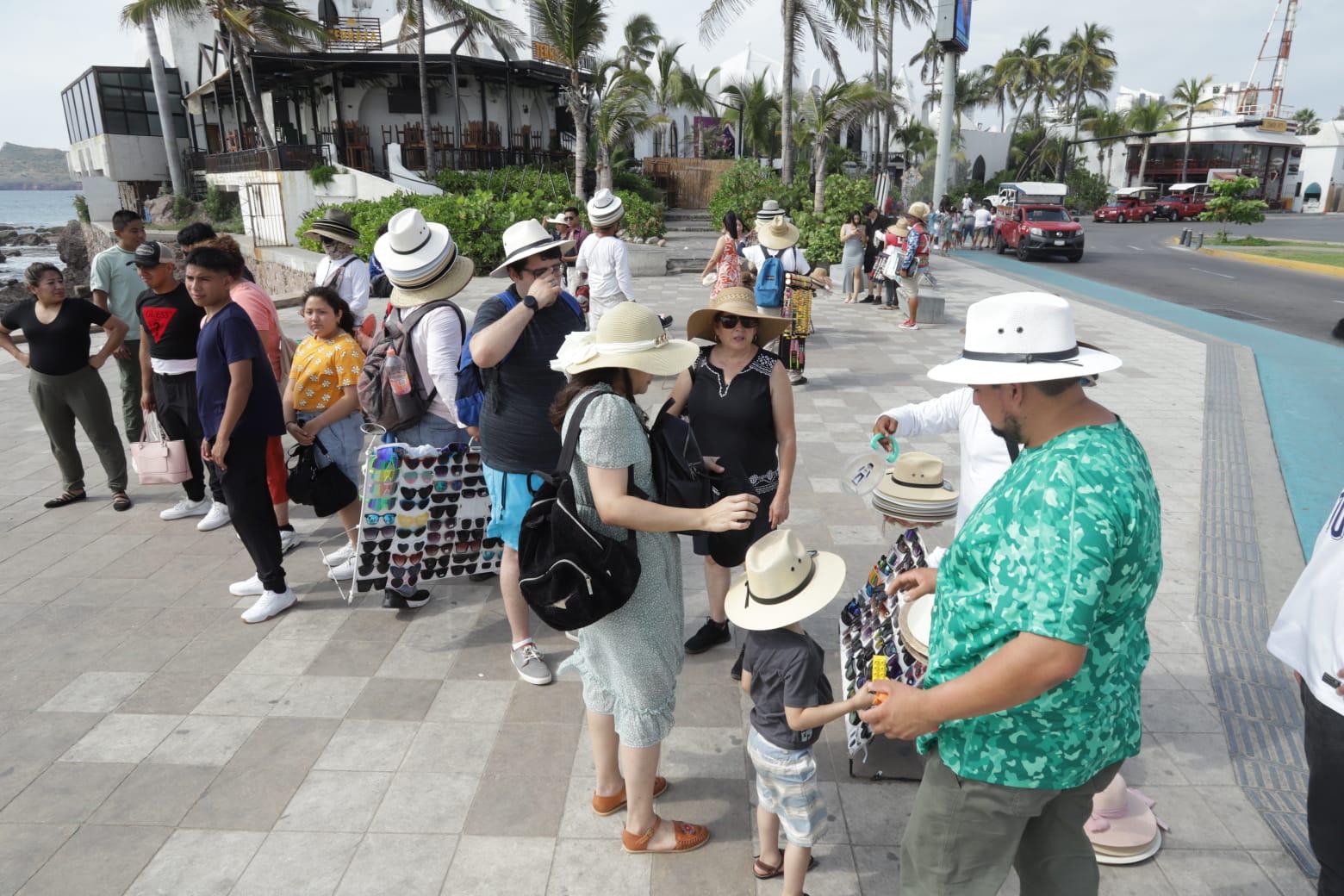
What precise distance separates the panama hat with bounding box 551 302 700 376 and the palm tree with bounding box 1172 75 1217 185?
63.9 metres

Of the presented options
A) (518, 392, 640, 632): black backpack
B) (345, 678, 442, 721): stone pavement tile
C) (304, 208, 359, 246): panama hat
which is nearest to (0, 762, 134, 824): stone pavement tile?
(345, 678, 442, 721): stone pavement tile

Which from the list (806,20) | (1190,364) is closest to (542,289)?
(1190,364)

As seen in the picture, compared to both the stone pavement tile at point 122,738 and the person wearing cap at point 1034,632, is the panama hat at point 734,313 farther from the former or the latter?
the stone pavement tile at point 122,738

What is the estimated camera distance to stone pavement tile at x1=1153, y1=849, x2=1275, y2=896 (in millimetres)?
2633

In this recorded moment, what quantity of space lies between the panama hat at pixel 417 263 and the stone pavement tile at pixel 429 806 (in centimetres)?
224

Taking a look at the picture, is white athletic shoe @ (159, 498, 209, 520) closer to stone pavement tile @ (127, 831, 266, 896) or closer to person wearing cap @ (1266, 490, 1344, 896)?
stone pavement tile @ (127, 831, 266, 896)

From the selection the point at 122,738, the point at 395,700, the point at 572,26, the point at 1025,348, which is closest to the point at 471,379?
the point at 395,700

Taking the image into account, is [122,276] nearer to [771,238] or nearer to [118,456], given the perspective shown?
[118,456]

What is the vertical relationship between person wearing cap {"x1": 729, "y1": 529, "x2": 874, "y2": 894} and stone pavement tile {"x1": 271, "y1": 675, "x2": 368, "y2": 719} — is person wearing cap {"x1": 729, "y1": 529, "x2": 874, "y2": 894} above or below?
above

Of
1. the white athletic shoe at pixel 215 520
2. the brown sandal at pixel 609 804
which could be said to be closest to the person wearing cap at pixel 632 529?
the brown sandal at pixel 609 804

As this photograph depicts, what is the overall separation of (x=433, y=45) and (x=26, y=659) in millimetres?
34961

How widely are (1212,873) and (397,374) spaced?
3.93m

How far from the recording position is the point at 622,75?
26.8 metres

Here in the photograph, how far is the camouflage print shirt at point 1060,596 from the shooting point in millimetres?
1589
